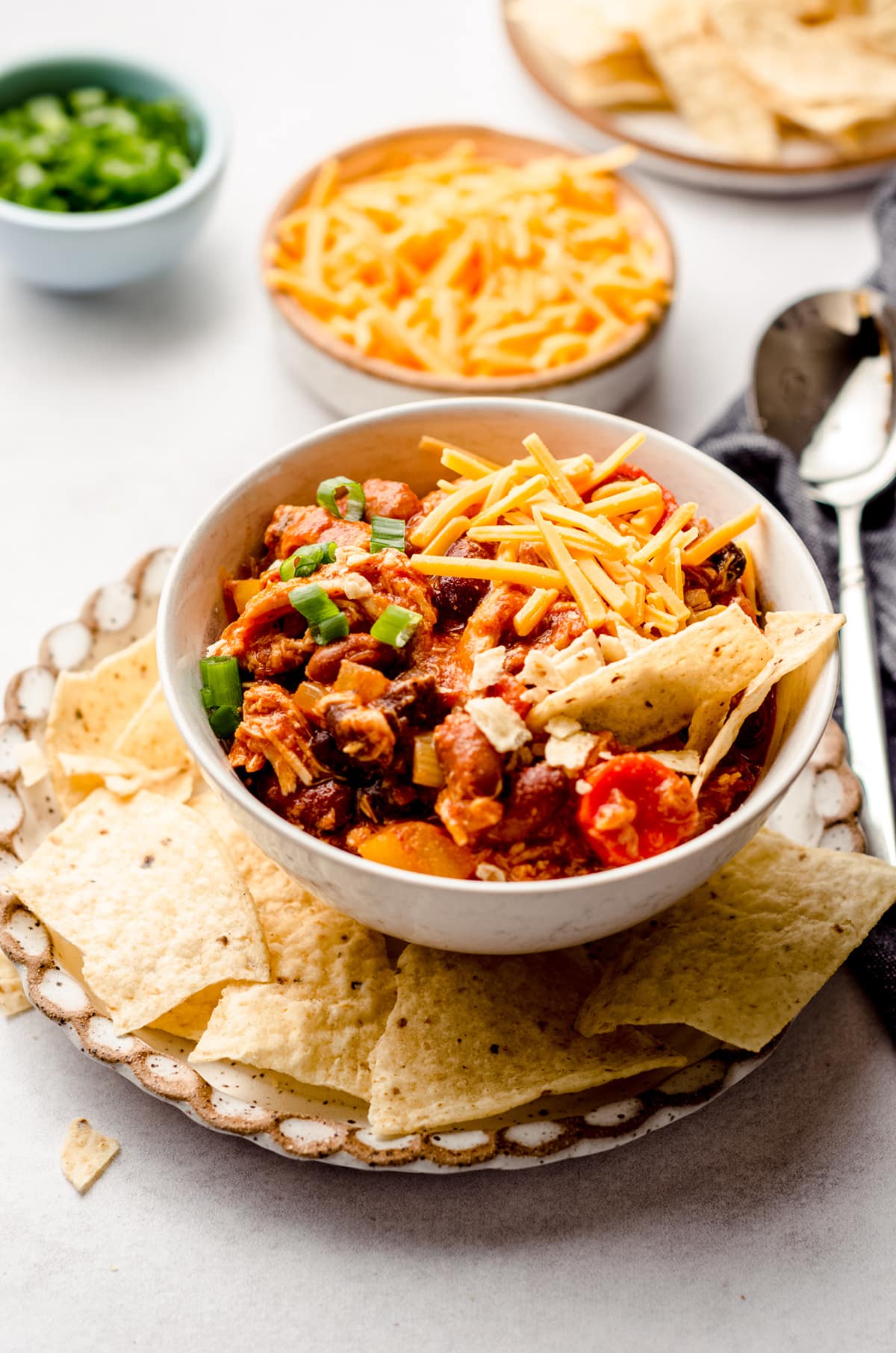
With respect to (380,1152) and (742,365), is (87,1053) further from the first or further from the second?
(742,365)

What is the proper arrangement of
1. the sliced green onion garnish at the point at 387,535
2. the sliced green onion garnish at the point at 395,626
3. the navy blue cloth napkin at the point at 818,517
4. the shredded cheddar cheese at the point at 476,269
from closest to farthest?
the sliced green onion garnish at the point at 395,626 < the sliced green onion garnish at the point at 387,535 < the navy blue cloth napkin at the point at 818,517 < the shredded cheddar cheese at the point at 476,269

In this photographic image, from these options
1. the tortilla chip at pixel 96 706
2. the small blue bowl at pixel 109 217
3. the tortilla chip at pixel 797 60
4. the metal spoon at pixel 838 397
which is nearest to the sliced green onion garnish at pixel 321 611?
the tortilla chip at pixel 96 706

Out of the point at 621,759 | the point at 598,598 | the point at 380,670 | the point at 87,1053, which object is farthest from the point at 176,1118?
the point at 598,598

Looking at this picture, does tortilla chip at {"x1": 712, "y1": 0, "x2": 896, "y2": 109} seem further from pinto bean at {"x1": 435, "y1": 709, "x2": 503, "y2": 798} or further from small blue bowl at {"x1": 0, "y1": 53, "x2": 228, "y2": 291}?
pinto bean at {"x1": 435, "y1": 709, "x2": 503, "y2": 798}

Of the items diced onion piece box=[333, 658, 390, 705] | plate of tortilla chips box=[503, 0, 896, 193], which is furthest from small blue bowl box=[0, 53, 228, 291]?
diced onion piece box=[333, 658, 390, 705]

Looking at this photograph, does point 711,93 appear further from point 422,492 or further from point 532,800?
point 532,800

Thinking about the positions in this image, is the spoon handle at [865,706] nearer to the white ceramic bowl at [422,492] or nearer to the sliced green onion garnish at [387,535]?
the white ceramic bowl at [422,492]

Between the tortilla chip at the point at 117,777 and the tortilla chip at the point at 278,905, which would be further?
the tortilla chip at the point at 117,777
